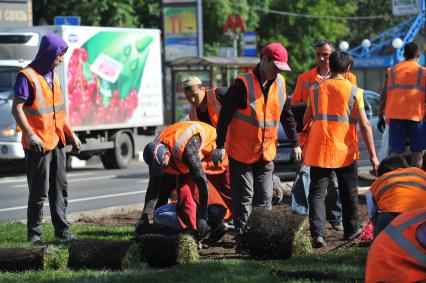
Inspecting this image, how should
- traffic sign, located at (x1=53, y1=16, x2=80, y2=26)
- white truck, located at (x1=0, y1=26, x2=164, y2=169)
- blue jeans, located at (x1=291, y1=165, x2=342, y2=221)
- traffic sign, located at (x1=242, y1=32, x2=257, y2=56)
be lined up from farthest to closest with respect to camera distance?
traffic sign, located at (x1=242, y1=32, x2=257, y2=56) → traffic sign, located at (x1=53, y1=16, x2=80, y2=26) → white truck, located at (x1=0, y1=26, x2=164, y2=169) → blue jeans, located at (x1=291, y1=165, x2=342, y2=221)

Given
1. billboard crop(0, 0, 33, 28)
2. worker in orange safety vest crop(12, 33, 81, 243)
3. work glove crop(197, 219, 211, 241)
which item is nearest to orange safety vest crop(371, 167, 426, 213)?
work glove crop(197, 219, 211, 241)

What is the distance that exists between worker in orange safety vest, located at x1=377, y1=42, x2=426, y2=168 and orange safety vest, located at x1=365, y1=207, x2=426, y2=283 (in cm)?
710

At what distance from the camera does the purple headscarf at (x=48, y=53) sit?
972cm

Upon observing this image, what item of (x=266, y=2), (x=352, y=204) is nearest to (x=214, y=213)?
(x=352, y=204)

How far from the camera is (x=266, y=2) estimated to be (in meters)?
48.0

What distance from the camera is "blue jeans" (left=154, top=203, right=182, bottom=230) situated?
9.77m

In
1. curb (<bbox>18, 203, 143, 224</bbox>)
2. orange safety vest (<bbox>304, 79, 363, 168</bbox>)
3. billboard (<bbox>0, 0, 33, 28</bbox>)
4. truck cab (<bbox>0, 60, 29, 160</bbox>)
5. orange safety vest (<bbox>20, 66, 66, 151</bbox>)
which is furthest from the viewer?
billboard (<bbox>0, 0, 33, 28</bbox>)

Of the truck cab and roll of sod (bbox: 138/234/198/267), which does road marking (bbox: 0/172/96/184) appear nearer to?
the truck cab

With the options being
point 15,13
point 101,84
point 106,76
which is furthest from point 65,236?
point 15,13

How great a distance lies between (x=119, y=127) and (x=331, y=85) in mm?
13900

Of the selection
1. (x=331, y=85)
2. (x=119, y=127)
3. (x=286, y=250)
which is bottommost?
(x=119, y=127)

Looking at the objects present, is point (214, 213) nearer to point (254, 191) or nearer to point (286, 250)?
point (254, 191)

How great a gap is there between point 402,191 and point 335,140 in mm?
2448

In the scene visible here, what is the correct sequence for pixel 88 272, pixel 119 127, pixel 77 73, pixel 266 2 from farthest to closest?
pixel 266 2 → pixel 119 127 → pixel 77 73 → pixel 88 272
